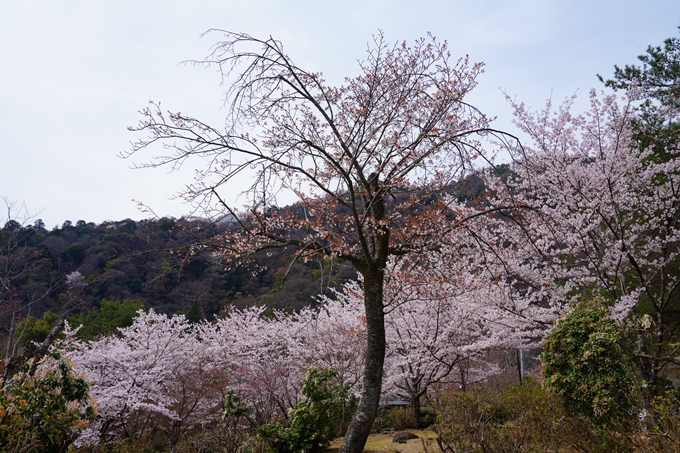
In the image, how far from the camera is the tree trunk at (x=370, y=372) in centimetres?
479

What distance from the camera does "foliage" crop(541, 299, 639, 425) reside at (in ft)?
15.3

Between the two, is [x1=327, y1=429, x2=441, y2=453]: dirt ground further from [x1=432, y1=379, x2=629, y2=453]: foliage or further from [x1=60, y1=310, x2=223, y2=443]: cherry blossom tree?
[x1=60, y1=310, x2=223, y2=443]: cherry blossom tree

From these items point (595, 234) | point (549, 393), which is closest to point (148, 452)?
point (549, 393)

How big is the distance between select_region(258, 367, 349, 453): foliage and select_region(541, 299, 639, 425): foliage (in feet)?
11.6

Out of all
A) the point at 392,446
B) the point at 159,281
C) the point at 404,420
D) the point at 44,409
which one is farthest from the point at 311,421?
the point at 159,281

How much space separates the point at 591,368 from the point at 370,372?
8.22 feet

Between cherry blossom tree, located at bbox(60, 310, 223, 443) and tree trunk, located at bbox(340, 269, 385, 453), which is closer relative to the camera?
tree trunk, located at bbox(340, 269, 385, 453)

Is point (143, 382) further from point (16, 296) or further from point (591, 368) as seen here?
point (591, 368)

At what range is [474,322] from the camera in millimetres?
10469

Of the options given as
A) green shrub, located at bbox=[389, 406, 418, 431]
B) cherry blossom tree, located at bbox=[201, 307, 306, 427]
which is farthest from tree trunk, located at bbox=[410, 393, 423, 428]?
cherry blossom tree, located at bbox=[201, 307, 306, 427]

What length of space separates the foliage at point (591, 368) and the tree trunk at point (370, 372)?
2.13 metres

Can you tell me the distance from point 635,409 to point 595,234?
Result: 3.97 meters

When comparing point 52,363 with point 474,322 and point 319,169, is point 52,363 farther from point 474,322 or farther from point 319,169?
point 474,322

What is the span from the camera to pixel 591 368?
16.2ft
